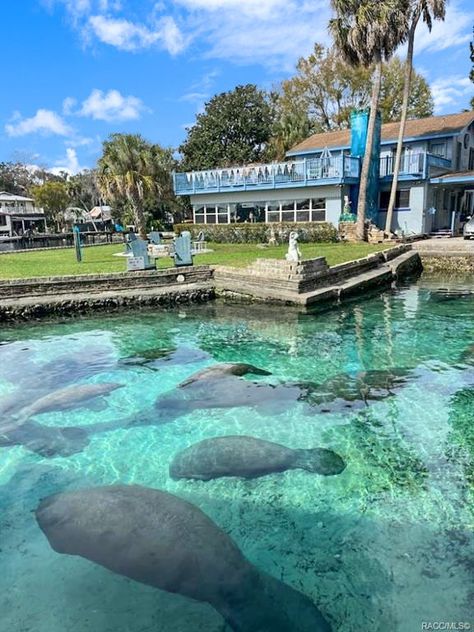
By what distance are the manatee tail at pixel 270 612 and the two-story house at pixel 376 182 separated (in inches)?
884

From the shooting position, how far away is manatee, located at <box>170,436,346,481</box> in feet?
17.6

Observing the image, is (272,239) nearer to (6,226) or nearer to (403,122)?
(403,122)

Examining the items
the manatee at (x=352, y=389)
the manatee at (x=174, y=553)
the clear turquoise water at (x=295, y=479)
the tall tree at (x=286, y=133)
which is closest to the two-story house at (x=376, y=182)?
the tall tree at (x=286, y=133)

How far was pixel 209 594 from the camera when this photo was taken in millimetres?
3486

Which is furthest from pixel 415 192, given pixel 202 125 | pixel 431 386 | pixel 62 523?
pixel 62 523

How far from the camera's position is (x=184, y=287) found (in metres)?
15.5

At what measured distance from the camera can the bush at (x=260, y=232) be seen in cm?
2397

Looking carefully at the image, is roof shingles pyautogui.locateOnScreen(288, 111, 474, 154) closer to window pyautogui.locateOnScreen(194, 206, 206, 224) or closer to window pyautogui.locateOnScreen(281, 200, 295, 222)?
window pyautogui.locateOnScreen(281, 200, 295, 222)

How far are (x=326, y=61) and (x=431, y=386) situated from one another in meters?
39.0

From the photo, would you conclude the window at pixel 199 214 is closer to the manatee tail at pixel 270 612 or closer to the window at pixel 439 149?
the window at pixel 439 149

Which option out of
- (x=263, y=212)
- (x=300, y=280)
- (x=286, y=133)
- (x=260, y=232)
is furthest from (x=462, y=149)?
(x=300, y=280)

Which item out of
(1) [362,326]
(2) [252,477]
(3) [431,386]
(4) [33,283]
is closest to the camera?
(2) [252,477]

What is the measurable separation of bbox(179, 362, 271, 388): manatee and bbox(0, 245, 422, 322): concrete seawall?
512 centimetres

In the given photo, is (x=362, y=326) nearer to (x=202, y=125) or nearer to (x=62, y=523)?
(x=62, y=523)
